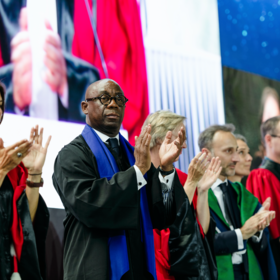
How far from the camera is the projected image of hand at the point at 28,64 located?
368 cm

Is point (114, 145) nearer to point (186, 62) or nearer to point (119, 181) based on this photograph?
point (119, 181)

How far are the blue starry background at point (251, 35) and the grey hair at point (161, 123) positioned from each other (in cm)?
310

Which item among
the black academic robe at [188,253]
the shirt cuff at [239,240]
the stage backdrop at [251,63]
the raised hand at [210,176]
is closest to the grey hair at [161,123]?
the raised hand at [210,176]

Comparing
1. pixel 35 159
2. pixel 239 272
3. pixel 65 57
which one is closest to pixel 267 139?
pixel 239 272

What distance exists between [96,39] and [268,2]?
422 centimetres

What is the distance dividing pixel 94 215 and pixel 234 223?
84.4 inches

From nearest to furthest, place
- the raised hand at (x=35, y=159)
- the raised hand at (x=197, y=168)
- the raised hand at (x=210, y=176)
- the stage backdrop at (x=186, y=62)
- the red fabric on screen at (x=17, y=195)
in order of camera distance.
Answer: the red fabric on screen at (x=17, y=195)
the raised hand at (x=35, y=159)
the raised hand at (x=197, y=168)
the raised hand at (x=210, y=176)
the stage backdrop at (x=186, y=62)

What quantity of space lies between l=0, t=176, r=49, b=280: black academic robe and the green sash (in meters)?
1.53

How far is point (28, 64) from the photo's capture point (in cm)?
377

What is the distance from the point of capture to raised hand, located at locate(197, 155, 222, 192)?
3529mm

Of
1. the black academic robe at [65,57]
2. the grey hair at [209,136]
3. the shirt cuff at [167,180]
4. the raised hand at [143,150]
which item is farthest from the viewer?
the grey hair at [209,136]

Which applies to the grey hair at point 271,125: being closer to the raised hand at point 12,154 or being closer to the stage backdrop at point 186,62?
the stage backdrop at point 186,62

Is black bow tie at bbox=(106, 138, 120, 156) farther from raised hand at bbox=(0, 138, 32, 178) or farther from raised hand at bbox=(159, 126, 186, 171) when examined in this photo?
raised hand at bbox=(0, 138, 32, 178)

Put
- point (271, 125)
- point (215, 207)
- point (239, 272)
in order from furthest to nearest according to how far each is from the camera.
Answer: point (271, 125)
point (215, 207)
point (239, 272)
